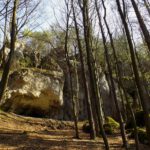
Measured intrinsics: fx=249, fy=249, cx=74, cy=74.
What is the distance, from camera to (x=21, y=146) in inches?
409

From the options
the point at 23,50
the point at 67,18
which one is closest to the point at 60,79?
the point at 23,50

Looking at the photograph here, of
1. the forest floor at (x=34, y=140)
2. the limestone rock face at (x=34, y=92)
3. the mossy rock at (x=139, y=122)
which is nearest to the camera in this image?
the forest floor at (x=34, y=140)

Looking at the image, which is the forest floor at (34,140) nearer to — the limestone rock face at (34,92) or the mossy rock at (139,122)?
the mossy rock at (139,122)

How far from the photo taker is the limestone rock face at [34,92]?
786 inches

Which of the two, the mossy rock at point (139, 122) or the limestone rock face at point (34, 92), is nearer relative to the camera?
the mossy rock at point (139, 122)

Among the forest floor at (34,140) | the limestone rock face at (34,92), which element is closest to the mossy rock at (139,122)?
the forest floor at (34,140)

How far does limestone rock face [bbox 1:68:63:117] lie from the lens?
65.5ft

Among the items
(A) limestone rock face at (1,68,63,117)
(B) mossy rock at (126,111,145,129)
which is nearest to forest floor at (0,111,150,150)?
(B) mossy rock at (126,111,145,129)

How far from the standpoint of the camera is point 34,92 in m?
21.1

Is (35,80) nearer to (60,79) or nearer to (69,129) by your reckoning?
(60,79)

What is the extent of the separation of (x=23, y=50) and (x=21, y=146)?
1626 centimetres

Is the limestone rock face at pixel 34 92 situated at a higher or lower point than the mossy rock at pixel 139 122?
higher

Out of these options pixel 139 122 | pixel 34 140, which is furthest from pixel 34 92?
pixel 34 140

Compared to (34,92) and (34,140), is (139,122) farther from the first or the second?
(34,140)
